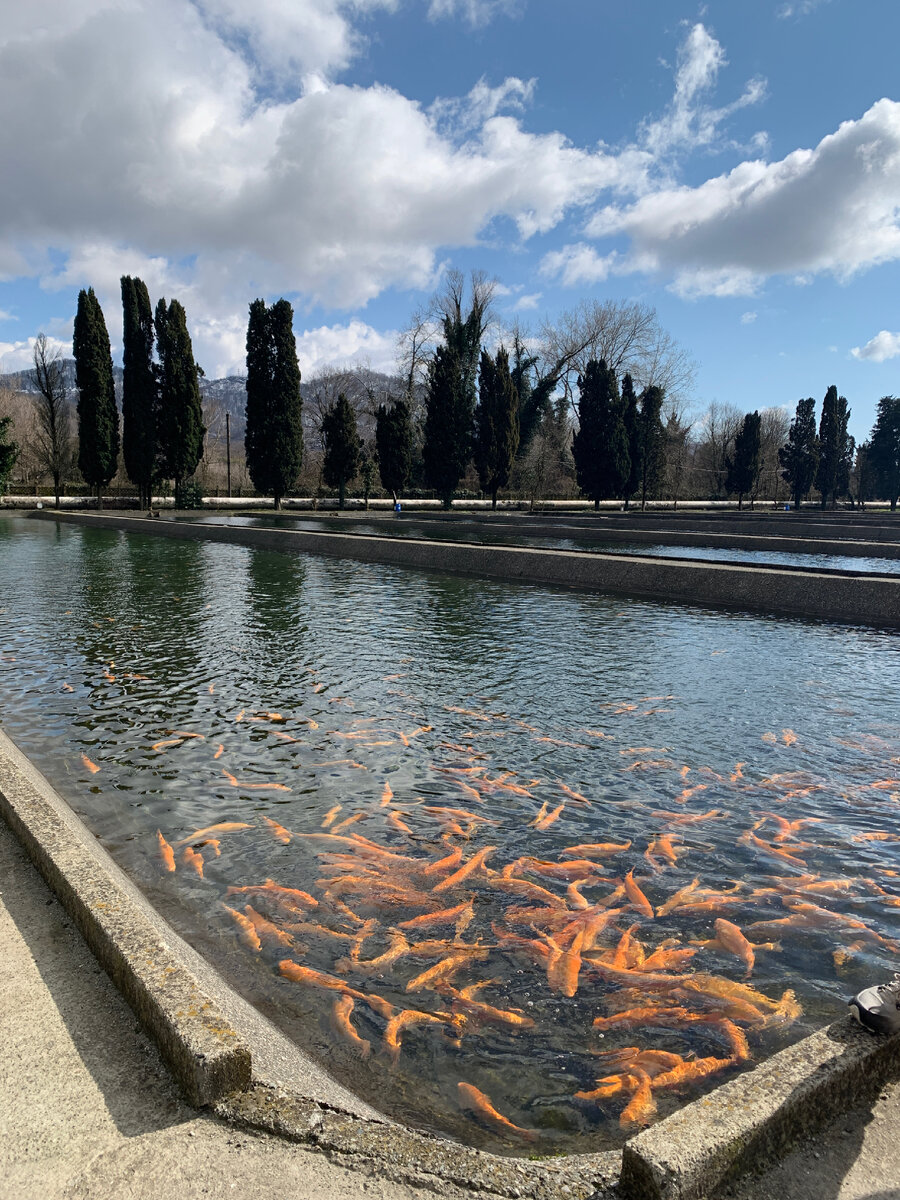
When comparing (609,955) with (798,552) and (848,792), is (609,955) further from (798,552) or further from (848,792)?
(798,552)

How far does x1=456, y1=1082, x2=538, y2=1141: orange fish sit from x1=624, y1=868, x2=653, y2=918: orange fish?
1.19 metres

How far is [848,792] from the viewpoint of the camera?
179 inches

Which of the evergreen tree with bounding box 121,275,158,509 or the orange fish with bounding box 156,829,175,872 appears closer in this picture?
the orange fish with bounding box 156,829,175,872

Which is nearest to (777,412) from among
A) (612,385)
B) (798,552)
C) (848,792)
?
(612,385)

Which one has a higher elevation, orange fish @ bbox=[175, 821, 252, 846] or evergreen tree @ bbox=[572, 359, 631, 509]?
evergreen tree @ bbox=[572, 359, 631, 509]

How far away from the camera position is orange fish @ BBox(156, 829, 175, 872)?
3.65 metres

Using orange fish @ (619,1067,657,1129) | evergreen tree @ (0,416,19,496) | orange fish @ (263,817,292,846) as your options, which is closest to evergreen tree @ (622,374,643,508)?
A: evergreen tree @ (0,416,19,496)

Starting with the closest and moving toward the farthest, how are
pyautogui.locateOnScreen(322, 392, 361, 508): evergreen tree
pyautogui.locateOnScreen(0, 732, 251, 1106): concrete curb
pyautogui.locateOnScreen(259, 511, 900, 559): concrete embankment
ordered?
pyautogui.locateOnScreen(0, 732, 251, 1106): concrete curb, pyautogui.locateOnScreen(259, 511, 900, 559): concrete embankment, pyautogui.locateOnScreen(322, 392, 361, 508): evergreen tree

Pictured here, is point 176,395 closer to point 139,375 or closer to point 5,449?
point 139,375

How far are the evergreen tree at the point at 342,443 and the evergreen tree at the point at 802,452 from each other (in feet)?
90.6

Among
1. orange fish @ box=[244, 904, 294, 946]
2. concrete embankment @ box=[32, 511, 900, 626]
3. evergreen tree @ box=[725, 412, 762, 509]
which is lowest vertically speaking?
orange fish @ box=[244, 904, 294, 946]

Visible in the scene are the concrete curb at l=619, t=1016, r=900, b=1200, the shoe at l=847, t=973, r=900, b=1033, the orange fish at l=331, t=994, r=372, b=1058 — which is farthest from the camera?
the orange fish at l=331, t=994, r=372, b=1058

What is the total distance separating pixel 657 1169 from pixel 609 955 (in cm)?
136

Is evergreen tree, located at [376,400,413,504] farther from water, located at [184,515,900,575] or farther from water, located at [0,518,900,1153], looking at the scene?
water, located at [0,518,900,1153]
